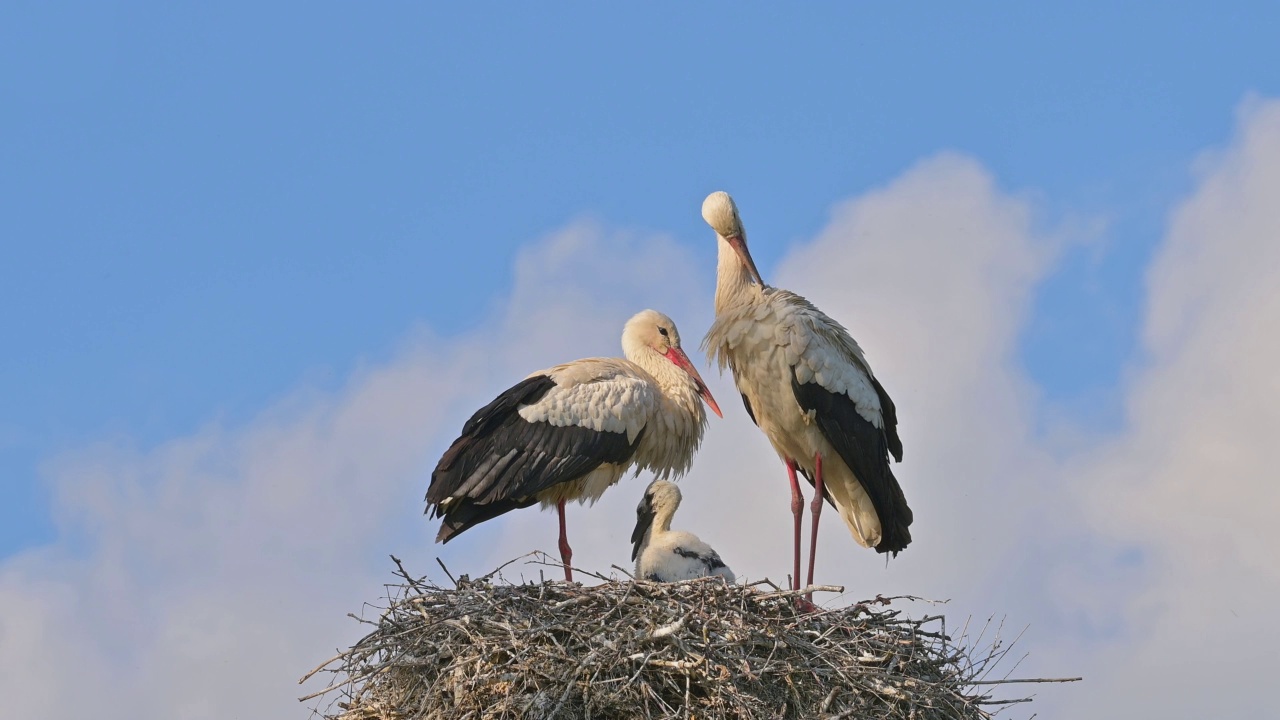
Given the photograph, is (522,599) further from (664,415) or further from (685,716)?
(664,415)

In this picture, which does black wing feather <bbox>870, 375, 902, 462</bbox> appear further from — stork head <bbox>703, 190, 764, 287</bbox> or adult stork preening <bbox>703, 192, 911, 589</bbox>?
stork head <bbox>703, 190, 764, 287</bbox>

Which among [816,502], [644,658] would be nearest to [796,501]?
[816,502]

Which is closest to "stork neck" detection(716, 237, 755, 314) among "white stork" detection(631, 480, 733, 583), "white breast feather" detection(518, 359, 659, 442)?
"white breast feather" detection(518, 359, 659, 442)

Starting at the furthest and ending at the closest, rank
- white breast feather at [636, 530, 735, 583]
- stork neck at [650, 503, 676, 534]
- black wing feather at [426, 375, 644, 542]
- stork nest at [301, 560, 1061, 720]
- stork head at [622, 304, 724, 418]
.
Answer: stork head at [622, 304, 724, 418] → black wing feather at [426, 375, 644, 542] → stork neck at [650, 503, 676, 534] → white breast feather at [636, 530, 735, 583] → stork nest at [301, 560, 1061, 720]

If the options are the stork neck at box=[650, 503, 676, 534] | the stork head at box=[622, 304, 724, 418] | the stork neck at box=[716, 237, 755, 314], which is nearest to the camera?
the stork neck at box=[650, 503, 676, 534]

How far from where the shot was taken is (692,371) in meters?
10.0

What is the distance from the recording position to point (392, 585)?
7.45 m

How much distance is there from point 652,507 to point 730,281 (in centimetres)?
140

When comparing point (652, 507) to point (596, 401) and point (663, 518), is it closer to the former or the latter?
point (663, 518)

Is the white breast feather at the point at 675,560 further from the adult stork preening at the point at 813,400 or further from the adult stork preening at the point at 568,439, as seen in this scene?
the adult stork preening at the point at 813,400

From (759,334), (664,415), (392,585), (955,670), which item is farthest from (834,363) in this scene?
(392,585)

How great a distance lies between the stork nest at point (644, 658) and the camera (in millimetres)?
6688

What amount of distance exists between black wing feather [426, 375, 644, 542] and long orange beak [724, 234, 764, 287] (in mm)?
1091

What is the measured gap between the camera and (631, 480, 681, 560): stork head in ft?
28.2
